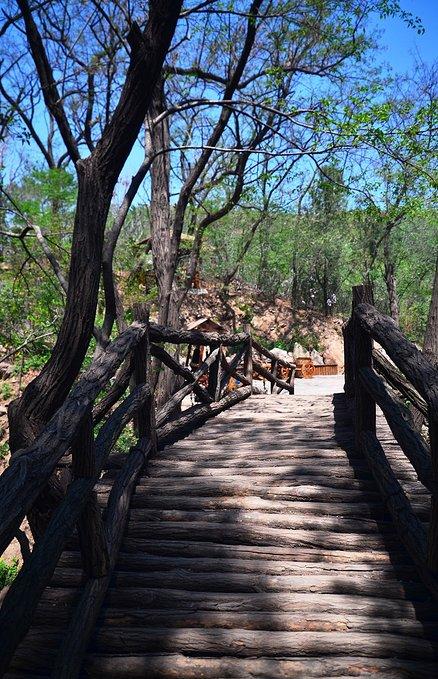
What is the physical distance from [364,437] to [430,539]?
1.46m

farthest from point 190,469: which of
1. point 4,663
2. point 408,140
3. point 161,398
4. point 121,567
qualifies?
point 408,140

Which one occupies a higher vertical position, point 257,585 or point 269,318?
point 269,318

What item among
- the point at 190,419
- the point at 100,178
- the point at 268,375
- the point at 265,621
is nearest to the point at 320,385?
the point at 268,375

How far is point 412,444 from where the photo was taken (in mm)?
2857

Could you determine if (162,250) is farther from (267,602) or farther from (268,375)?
(267,602)

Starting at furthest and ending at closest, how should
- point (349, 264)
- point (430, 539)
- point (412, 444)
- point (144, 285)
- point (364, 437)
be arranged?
point (349, 264)
point (144, 285)
point (364, 437)
point (412, 444)
point (430, 539)

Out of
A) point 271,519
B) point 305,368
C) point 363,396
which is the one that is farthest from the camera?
point 305,368

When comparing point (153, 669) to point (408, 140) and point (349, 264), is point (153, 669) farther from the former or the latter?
point (349, 264)

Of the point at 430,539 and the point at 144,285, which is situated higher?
the point at 144,285

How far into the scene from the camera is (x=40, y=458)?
2.02m

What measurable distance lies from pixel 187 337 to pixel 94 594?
3.17 meters

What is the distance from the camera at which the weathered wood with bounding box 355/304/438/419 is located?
233 centimetres

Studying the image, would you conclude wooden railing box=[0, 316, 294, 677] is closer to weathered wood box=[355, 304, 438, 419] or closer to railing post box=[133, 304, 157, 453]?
railing post box=[133, 304, 157, 453]

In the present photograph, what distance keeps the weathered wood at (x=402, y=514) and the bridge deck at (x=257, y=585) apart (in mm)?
117
